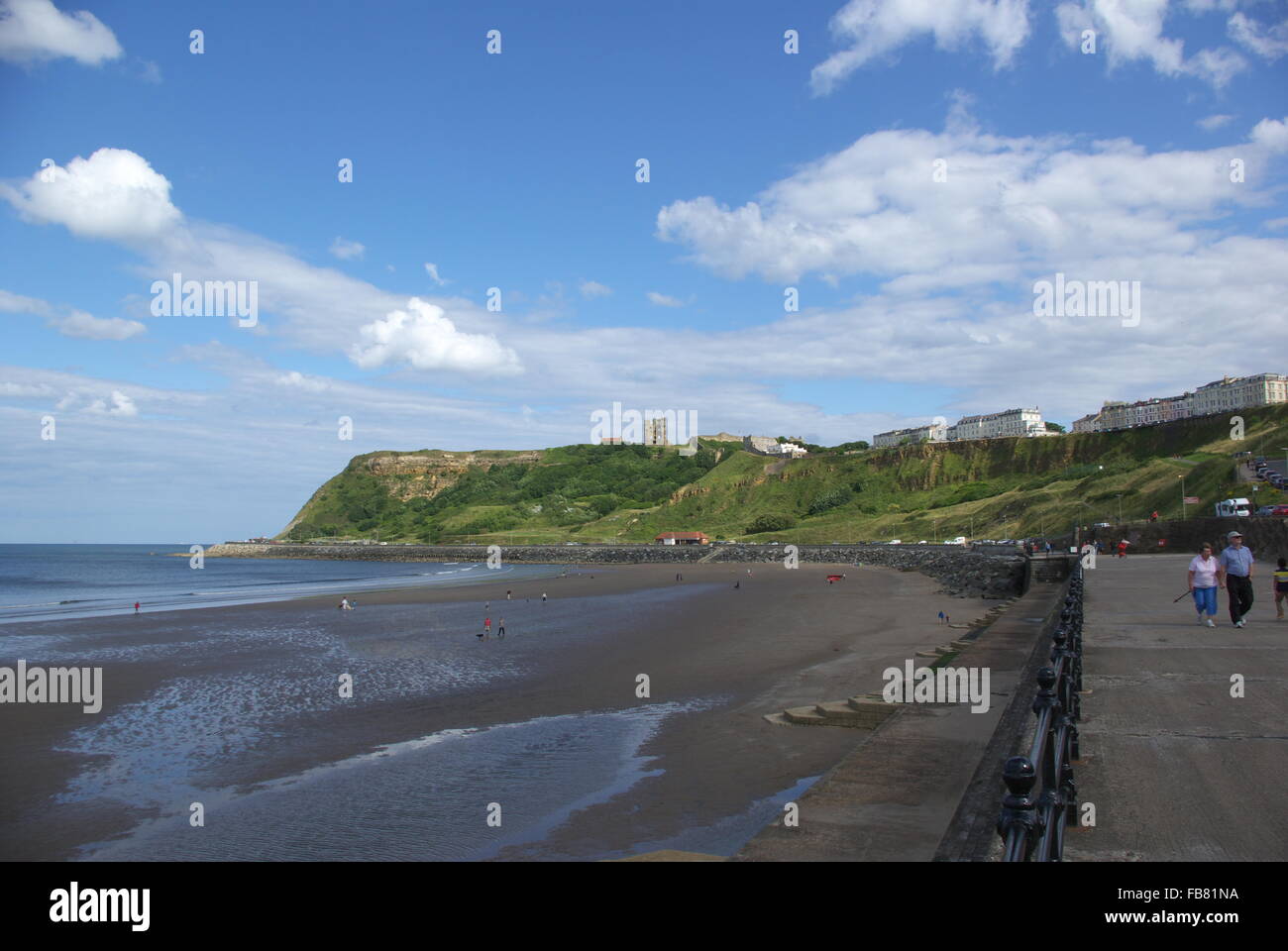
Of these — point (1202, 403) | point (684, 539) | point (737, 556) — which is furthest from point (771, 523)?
point (1202, 403)

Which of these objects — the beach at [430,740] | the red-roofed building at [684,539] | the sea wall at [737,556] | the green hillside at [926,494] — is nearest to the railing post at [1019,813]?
the beach at [430,740]

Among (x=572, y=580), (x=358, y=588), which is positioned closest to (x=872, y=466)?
(x=572, y=580)

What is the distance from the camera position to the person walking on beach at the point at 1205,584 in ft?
46.5

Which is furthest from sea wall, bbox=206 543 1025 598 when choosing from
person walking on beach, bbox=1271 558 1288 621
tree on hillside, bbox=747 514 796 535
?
person walking on beach, bbox=1271 558 1288 621

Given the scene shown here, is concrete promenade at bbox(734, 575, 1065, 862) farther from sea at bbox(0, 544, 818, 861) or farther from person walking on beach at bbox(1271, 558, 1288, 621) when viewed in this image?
person walking on beach at bbox(1271, 558, 1288, 621)

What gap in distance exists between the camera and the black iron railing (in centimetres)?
324

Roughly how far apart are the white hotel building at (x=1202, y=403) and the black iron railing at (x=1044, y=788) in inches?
5803

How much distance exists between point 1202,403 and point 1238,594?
188725 millimetres

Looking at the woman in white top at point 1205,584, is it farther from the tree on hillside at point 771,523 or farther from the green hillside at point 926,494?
the tree on hillside at point 771,523

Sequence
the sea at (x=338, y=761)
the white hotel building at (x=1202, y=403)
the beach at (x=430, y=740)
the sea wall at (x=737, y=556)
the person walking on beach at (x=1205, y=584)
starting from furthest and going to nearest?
1. the white hotel building at (x=1202, y=403)
2. the sea wall at (x=737, y=556)
3. the person walking on beach at (x=1205, y=584)
4. the beach at (x=430, y=740)
5. the sea at (x=338, y=761)

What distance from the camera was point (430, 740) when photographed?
46.2ft

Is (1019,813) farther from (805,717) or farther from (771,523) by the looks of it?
(771,523)

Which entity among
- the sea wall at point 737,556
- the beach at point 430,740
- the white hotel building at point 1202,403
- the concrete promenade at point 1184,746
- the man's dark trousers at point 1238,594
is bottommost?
the sea wall at point 737,556
